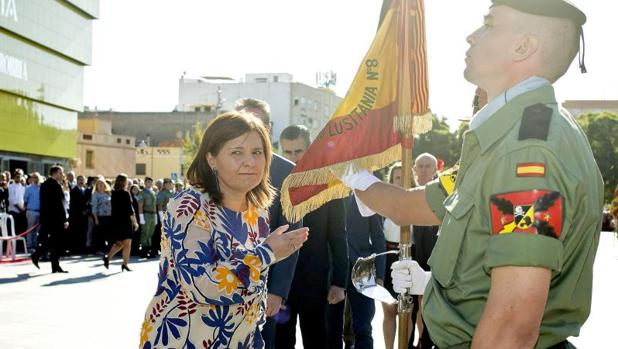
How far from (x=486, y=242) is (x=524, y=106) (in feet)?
1.28

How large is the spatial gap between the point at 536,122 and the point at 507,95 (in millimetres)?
226

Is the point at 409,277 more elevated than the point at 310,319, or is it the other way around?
the point at 409,277

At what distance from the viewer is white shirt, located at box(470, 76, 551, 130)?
240cm

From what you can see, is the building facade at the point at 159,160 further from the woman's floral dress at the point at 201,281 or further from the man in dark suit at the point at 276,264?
the woman's floral dress at the point at 201,281

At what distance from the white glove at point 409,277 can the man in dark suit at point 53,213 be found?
44.5 ft

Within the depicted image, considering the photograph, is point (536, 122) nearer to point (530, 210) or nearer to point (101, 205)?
point (530, 210)

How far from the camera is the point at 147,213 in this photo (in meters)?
22.0

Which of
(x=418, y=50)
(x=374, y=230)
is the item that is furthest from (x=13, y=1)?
(x=418, y=50)

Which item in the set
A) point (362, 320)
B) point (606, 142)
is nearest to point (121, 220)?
point (362, 320)

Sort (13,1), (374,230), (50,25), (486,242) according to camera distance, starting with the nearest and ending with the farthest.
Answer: (486,242)
(374,230)
(13,1)
(50,25)

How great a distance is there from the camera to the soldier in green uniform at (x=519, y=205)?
2.12 m

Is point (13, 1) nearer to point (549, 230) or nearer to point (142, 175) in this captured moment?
point (549, 230)

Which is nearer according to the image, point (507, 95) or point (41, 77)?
point (507, 95)

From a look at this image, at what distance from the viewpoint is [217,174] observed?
12.4 feet
